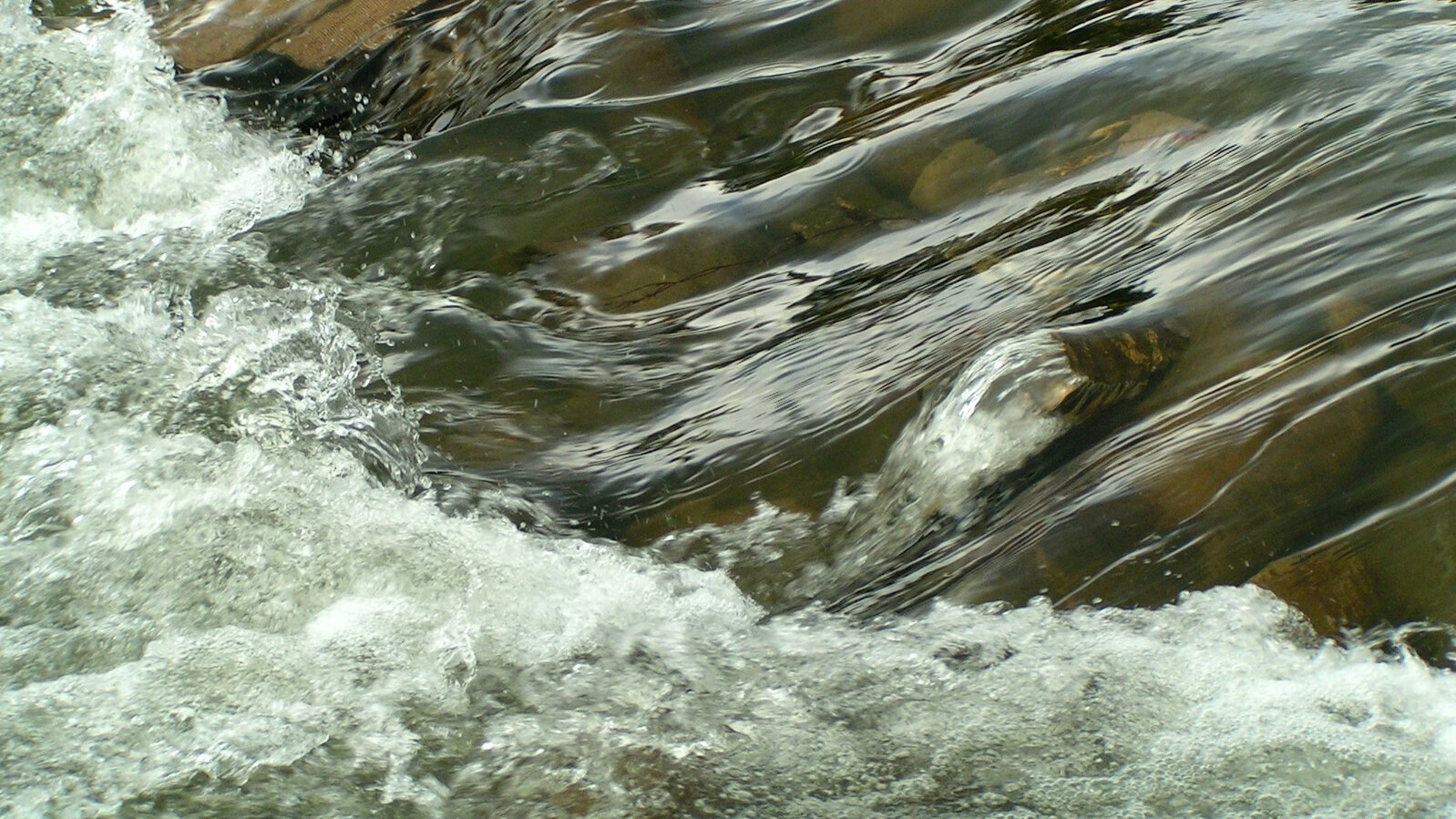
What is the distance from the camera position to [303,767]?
220cm

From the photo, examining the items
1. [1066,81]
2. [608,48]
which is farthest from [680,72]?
[1066,81]

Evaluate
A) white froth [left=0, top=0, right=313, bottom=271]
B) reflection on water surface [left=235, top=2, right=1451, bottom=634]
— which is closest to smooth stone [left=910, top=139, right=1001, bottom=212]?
reflection on water surface [left=235, top=2, right=1451, bottom=634]

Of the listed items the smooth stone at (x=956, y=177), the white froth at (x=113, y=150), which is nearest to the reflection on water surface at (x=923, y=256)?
the smooth stone at (x=956, y=177)

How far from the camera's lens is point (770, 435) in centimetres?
316

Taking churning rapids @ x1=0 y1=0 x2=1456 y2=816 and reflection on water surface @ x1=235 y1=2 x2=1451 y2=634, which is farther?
reflection on water surface @ x1=235 y1=2 x2=1451 y2=634

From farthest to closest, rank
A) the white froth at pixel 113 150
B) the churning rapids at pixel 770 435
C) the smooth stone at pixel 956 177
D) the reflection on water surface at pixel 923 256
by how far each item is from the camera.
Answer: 1. the white froth at pixel 113 150
2. the smooth stone at pixel 956 177
3. the reflection on water surface at pixel 923 256
4. the churning rapids at pixel 770 435

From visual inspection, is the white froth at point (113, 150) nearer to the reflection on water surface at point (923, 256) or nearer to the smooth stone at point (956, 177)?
the reflection on water surface at point (923, 256)

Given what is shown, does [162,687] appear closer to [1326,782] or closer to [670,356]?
[670,356]

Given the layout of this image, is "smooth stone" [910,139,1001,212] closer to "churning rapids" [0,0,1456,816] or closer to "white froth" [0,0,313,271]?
"churning rapids" [0,0,1456,816]

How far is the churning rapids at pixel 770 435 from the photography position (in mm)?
2223

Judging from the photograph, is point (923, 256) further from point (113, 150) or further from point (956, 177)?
point (113, 150)

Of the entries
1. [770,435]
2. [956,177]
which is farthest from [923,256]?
[770,435]

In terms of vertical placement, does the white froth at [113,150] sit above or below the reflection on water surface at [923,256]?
above

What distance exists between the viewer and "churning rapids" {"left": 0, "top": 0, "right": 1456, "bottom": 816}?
7.29ft
